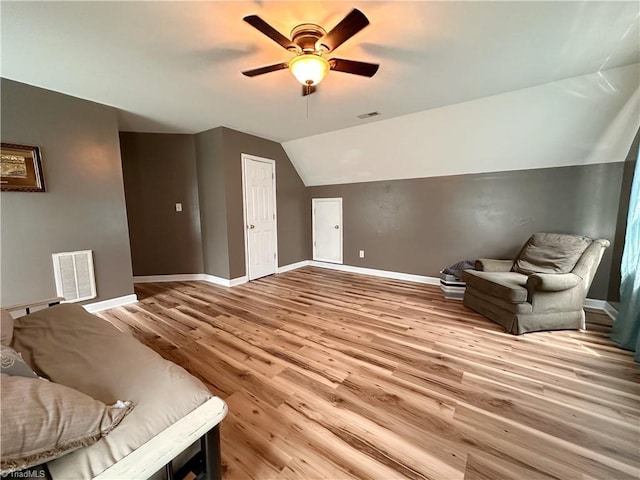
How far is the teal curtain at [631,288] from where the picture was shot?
2100mm

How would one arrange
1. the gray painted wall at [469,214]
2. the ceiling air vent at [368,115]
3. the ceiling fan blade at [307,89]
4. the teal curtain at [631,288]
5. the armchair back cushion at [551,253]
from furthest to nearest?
the ceiling air vent at [368,115] < the gray painted wall at [469,214] < the armchair back cushion at [551,253] < the ceiling fan blade at [307,89] < the teal curtain at [631,288]

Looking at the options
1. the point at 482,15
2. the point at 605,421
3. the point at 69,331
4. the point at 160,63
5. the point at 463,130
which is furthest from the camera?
the point at 463,130

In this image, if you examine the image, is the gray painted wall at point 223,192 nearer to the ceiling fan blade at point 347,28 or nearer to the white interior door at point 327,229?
the white interior door at point 327,229

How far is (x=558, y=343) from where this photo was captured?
90.5 inches

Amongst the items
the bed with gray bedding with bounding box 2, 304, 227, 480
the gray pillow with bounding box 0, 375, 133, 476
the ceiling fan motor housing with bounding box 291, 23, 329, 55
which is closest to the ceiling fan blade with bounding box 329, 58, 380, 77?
the ceiling fan motor housing with bounding box 291, 23, 329, 55

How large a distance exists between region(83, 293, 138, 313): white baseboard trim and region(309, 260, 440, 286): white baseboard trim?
3268 mm

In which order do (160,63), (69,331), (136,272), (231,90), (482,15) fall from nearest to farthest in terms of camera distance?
1. (69,331)
2. (482,15)
3. (160,63)
4. (231,90)
5. (136,272)

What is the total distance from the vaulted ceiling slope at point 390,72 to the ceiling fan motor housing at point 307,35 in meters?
0.07

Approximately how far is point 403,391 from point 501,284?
5.44 feet

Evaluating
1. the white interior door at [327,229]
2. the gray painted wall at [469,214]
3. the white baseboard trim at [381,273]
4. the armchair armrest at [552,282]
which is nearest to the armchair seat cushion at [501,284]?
the armchair armrest at [552,282]

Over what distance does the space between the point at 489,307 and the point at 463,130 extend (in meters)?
2.23

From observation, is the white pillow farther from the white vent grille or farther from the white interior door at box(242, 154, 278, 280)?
the white interior door at box(242, 154, 278, 280)

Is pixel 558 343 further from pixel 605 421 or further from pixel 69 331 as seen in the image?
pixel 69 331

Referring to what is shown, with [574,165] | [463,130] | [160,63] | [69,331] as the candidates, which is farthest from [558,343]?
[160,63]
